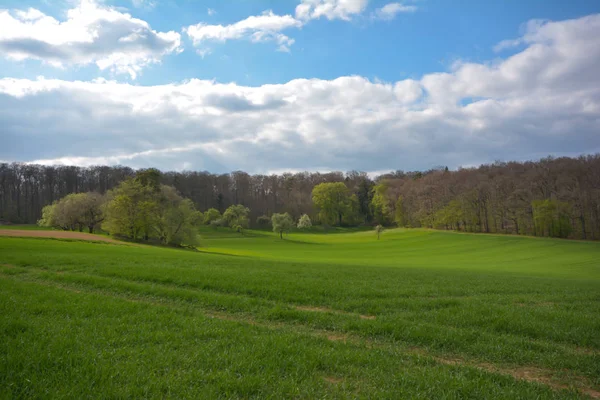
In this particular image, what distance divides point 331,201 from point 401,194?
25.1 m

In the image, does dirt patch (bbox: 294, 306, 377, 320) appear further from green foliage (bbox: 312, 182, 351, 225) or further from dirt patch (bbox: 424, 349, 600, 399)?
green foliage (bbox: 312, 182, 351, 225)

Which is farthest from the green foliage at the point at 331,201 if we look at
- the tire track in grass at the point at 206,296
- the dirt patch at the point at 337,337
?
the dirt patch at the point at 337,337

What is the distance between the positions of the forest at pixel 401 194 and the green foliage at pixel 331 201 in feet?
1.13

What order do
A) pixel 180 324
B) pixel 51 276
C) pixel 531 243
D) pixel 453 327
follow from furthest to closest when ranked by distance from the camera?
pixel 531 243 < pixel 51 276 < pixel 453 327 < pixel 180 324

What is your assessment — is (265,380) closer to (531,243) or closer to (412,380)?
(412,380)

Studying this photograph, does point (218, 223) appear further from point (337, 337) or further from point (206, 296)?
point (337, 337)

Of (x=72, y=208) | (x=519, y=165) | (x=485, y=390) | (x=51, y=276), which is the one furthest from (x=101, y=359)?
(x=519, y=165)

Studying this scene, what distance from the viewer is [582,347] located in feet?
27.6

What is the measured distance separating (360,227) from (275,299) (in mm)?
118577

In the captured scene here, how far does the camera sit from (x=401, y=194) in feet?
356

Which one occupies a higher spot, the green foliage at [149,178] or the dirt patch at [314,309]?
the green foliage at [149,178]

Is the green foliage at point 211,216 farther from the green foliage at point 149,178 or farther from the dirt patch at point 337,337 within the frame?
the dirt patch at point 337,337

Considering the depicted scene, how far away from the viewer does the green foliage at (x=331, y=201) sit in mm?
123750

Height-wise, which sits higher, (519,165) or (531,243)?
(519,165)
